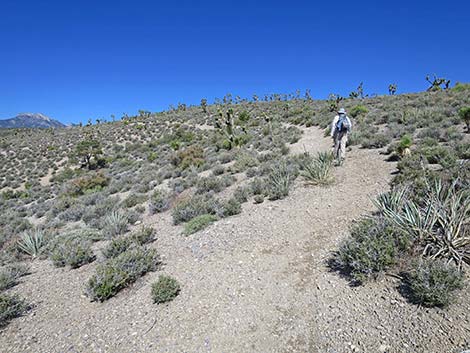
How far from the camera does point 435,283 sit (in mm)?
3334

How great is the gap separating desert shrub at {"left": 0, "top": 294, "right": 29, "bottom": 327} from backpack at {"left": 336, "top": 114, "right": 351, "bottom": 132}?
33.9 feet

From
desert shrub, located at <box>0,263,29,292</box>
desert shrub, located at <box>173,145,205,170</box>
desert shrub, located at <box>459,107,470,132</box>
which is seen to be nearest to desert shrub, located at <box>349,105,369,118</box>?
desert shrub, located at <box>459,107,470,132</box>

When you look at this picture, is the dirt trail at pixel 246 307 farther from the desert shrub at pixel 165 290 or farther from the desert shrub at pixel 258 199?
the desert shrub at pixel 258 199

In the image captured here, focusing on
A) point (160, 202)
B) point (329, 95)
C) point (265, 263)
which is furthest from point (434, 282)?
point (329, 95)

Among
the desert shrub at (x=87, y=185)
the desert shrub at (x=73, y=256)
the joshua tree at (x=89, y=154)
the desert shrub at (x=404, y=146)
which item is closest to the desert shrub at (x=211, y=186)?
the desert shrub at (x=73, y=256)

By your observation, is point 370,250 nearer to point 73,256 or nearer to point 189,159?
point 73,256

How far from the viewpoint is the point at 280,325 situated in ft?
11.9

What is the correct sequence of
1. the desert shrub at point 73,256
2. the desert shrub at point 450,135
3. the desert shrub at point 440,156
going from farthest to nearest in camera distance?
the desert shrub at point 450,135
the desert shrub at point 440,156
the desert shrub at point 73,256

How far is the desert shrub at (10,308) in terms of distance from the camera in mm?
4414

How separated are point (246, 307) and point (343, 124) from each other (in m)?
8.03

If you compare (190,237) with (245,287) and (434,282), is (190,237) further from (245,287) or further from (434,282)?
(434,282)

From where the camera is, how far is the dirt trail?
327 centimetres

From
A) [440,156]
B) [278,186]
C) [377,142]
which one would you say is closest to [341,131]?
[377,142]

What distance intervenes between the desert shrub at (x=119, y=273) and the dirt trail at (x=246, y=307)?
0.58 feet
